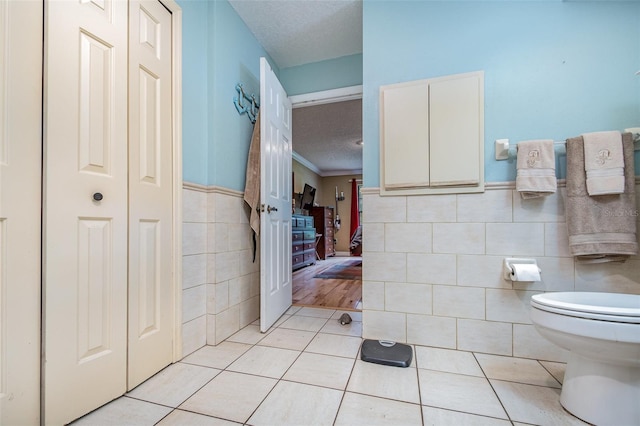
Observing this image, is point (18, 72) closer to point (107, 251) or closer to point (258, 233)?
point (107, 251)

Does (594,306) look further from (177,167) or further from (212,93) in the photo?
(212,93)

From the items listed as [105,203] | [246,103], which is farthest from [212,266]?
[246,103]

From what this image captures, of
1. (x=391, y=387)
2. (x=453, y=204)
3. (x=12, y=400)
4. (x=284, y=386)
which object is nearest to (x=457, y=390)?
(x=391, y=387)

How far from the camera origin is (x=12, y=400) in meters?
0.87

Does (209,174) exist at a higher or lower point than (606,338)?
higher

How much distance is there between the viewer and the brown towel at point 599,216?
4.38 feet

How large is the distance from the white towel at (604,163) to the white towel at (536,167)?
0.14 meters

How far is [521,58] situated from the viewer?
156 centimetres

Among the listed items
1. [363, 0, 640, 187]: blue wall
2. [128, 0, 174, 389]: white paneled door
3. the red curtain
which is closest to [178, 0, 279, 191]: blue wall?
[128, 0, 174, 389]: white paneled door

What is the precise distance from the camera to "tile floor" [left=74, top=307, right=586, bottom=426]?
3.37 ft

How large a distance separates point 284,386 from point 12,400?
93cm

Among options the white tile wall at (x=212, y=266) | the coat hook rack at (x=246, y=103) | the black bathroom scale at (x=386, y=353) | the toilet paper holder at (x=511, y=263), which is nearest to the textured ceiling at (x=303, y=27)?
the coat hook rack at (x=246, y=103)

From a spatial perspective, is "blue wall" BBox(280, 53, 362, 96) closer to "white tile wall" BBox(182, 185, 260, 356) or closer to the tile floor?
"white tile wall" BBox(182, 185, 260, 356)

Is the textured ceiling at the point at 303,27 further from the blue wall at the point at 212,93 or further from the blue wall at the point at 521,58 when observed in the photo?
the blue wall at the point at 521,58
